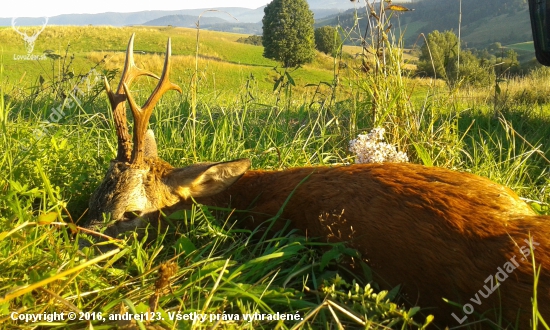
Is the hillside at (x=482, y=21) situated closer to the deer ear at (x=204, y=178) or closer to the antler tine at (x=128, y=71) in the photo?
the antler tine at (x=128, y=71)

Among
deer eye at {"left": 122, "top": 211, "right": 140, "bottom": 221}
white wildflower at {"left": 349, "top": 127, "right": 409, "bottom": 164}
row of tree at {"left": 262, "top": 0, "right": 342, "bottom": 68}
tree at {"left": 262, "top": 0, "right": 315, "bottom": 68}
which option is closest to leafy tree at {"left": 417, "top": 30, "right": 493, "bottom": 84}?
white wildflower at {"left": 349, "top": 127, "right": 409, "bottom": 164}

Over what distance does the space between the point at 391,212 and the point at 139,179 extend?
165cm

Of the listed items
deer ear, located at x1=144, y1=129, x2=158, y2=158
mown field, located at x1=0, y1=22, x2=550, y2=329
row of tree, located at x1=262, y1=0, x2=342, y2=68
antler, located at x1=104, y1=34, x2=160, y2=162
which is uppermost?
row of tree, located at x1=262, y1=0, x2=342, y2=68

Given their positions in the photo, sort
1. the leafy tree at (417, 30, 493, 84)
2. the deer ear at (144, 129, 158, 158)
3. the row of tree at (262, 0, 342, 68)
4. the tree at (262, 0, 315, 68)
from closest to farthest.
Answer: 1. the deer ear at (144, 129, 158, 158)
2. the leafy tree at (417, 30, 493, 84)
3. the row of tree at (262, 0, 342, 68)
4. the tree at (262, 0, 315, 68)

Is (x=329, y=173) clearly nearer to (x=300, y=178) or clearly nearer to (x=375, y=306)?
(x=300, y=178)

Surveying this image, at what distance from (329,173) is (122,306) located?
4.95 ft

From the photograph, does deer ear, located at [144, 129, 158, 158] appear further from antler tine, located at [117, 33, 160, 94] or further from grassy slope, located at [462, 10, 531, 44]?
grassy slope, located at [462, 10, 531, 44]

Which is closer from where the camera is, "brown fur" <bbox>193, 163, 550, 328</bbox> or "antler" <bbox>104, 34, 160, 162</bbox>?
"brown fur" <bbox>193, 163, 550, 328</bbox>

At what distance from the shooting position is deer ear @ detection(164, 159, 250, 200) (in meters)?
3.18

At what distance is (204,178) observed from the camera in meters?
3.26

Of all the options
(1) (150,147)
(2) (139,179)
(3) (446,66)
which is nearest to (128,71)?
(1) (150,147)

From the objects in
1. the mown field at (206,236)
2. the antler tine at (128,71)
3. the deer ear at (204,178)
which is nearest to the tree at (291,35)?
the mown field at (206,236)

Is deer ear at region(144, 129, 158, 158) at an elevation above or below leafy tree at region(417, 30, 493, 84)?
below

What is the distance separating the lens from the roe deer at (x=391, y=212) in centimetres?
213
